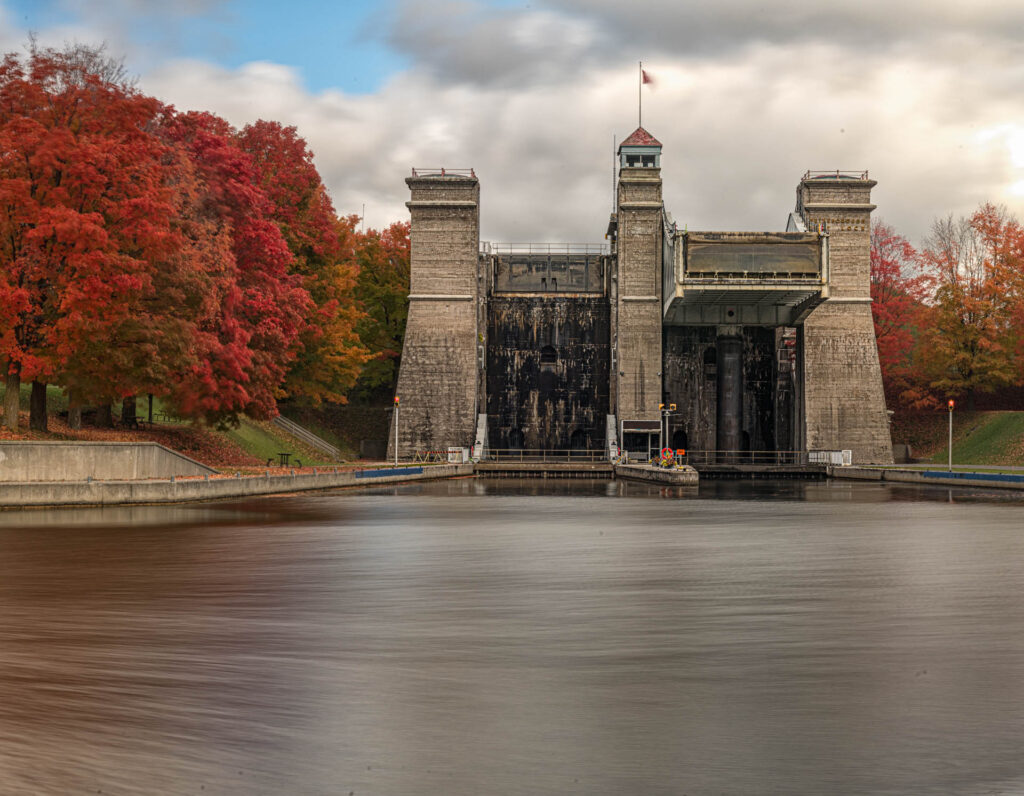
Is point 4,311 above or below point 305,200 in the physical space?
below

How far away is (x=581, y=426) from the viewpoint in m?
65.7

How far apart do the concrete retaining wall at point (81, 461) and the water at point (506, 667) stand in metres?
8.38

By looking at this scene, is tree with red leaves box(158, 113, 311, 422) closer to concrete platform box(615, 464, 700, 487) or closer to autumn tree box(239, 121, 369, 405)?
autumn tree box(239, 121, 369, 405)

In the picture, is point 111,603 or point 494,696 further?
point 111,603

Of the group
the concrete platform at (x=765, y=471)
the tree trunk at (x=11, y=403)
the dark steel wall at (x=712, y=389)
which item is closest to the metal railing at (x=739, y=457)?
the dark steel wall at (x=712, y=389)

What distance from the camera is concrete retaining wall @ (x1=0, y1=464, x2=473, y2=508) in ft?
84.7

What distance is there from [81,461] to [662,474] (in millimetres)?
25527

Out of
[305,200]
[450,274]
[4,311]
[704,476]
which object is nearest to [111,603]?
[4,311]

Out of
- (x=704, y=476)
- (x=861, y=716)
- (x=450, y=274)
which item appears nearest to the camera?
(x=861, y=716)

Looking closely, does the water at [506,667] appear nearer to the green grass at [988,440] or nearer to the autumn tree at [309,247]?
the autumn tree at [309,247]

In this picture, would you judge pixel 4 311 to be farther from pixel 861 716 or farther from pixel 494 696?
pixel 861 716

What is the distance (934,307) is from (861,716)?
63.6 metres

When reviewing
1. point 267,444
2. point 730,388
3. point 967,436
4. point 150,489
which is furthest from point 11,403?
point 967,436

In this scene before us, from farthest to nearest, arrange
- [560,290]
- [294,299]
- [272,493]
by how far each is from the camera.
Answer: [560,290] → [294,299] → [272,493]
